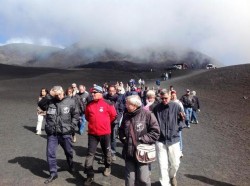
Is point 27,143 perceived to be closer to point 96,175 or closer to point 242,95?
point 96,175

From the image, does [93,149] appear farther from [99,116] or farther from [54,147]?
[54,147]

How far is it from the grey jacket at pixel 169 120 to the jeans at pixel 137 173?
1.29 meters

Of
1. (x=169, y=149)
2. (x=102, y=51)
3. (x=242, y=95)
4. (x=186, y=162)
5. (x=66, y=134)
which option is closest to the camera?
(x=169, y=149)

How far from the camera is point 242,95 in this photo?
31203 mm

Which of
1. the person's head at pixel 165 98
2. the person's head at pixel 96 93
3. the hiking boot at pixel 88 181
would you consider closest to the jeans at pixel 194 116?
the person's head at pixel 96 93

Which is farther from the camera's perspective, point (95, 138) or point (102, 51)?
point (102, 51)

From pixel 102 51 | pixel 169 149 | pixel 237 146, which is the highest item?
pixel 102 51

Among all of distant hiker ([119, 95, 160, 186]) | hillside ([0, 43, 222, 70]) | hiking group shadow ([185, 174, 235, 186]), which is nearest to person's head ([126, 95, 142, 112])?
distant hiker ([119, 95, 160, 186])

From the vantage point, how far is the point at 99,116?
26.4ft

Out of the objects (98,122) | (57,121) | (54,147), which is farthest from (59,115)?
(98,122)

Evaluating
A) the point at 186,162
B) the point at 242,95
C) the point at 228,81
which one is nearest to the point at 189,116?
the point at 186,162

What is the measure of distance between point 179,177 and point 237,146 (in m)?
4.52

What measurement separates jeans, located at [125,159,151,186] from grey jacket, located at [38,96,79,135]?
2.24 metres

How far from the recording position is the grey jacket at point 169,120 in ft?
24.5
